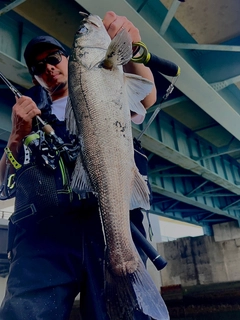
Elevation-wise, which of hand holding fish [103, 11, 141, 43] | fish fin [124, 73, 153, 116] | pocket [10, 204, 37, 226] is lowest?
pocket [10, 204, 37, 226]

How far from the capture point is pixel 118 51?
5.59 ft

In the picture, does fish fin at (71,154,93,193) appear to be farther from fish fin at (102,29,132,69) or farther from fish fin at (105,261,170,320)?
fish fin at (102,29,132,69)

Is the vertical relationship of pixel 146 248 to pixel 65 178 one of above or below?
below

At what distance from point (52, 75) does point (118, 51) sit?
2.89ft

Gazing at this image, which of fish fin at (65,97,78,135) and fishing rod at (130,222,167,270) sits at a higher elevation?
fish fin at (65,97,78,135)

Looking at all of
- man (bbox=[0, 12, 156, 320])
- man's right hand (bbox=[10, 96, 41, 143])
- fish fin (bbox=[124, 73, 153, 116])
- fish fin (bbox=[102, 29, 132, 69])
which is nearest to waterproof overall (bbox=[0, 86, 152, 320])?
man (bbox=[0, 12, 156, 320])

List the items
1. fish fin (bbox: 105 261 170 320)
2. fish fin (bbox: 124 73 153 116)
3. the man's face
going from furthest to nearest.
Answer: the man's face, fish fin (bbox: 124 73 153 116), fish fin (bbox: 105 261 170 320)

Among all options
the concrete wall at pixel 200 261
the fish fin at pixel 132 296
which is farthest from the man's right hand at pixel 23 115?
the concrete wall at pixel 200 261

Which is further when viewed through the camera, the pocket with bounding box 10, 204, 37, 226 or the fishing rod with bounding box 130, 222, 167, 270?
the fishing rod with bounding box 130, 222, 167, 270

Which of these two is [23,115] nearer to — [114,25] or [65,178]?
[65,178]

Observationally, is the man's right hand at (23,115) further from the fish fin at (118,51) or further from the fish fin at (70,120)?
the fish fin at (118,51)

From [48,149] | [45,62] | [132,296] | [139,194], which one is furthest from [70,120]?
[132,296]

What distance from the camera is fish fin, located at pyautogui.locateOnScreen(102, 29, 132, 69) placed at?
1682 millimetres

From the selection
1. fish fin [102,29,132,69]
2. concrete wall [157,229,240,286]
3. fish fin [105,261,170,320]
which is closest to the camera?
fish fin [105,261,170,320]
